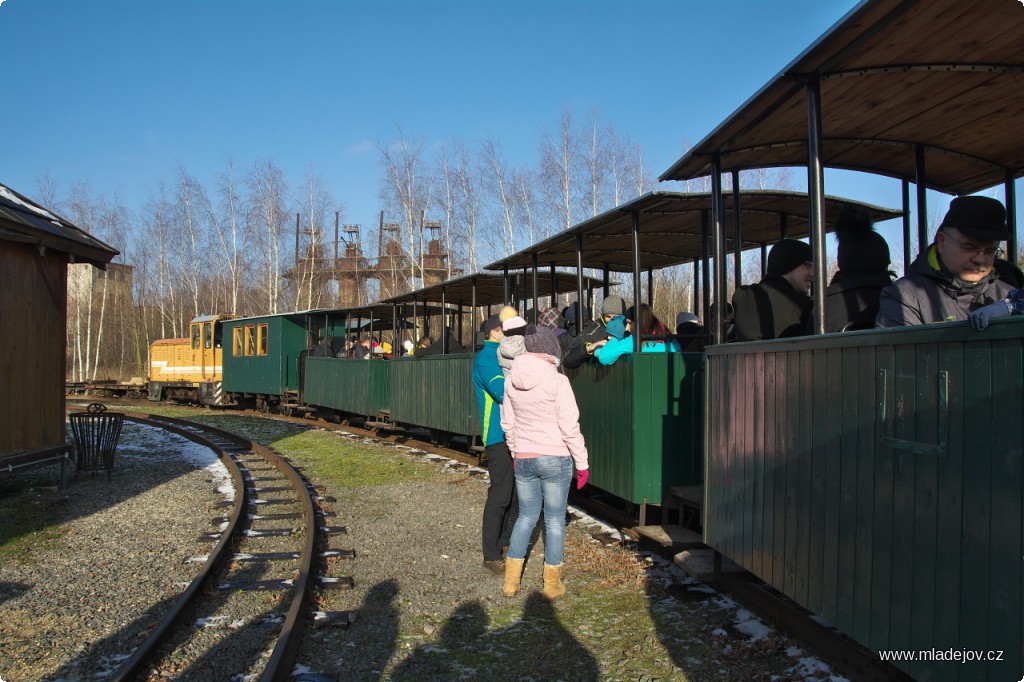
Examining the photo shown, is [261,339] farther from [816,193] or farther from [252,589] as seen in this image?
[816,193]

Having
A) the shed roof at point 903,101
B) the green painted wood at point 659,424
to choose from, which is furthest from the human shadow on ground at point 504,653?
A: the shed roof at point 903,101

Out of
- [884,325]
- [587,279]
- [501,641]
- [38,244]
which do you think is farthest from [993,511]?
[38,244]

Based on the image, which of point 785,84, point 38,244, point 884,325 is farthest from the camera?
point 38,244

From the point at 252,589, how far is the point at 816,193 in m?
4.78

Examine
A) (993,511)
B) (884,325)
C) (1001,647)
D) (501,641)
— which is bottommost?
(501,641)

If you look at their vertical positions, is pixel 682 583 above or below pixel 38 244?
below

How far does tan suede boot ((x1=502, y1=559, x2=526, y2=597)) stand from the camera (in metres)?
5.34

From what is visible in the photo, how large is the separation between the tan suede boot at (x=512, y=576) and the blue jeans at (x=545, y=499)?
0.05m

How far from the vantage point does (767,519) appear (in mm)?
4176

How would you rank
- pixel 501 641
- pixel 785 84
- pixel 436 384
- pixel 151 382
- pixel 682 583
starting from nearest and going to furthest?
pixel 785 84 < pixel 501 641 < pixel 682 583 < pixel 436 384 < pixel 151 382

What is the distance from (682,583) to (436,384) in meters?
7.98

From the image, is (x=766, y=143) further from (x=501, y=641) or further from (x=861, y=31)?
(x=501, y=641)

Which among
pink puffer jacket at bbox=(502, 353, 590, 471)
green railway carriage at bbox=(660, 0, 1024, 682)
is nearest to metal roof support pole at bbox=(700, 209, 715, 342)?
green railway carriage at bbox=(660, 0, 1024, 682)

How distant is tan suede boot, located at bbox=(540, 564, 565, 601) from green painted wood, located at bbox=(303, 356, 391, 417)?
10896 millimetres
